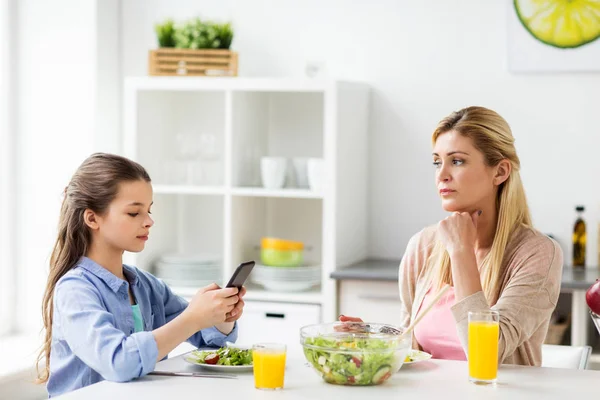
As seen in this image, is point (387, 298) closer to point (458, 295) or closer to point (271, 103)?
point (271, 103)

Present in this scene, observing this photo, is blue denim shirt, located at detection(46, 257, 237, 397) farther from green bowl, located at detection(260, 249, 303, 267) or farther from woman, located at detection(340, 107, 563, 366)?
green bowl, located at detection(260, 249, 303, 267)

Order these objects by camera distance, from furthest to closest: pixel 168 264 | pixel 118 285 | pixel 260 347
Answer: pixel 168 264 < pixel 118 285 < pixel 260 347

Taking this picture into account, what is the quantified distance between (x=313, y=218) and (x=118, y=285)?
2076 mm

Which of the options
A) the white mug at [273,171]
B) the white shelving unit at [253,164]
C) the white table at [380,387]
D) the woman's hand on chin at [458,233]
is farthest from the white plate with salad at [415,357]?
the white mug at [273,171]

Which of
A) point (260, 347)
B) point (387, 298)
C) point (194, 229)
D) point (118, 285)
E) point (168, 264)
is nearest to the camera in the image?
point (260, 347)

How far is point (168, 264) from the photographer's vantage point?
4043 mm

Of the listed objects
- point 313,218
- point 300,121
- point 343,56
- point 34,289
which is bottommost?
point 34,289

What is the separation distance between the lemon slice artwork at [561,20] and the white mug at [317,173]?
1055 mm

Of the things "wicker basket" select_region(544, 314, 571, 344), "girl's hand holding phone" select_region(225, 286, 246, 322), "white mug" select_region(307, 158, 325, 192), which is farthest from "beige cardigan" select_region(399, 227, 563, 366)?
"white mug" select_region(307, 158, 325, 192)

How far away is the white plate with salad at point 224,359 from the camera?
82.1 inches

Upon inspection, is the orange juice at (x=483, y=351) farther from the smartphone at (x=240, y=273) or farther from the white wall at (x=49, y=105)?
the white wall at (x=49, y=105)

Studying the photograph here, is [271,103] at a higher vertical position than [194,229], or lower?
higher

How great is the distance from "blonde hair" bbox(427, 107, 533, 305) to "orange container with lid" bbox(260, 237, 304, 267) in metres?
1.40

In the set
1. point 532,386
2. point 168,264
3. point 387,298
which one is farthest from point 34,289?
point 532,386
